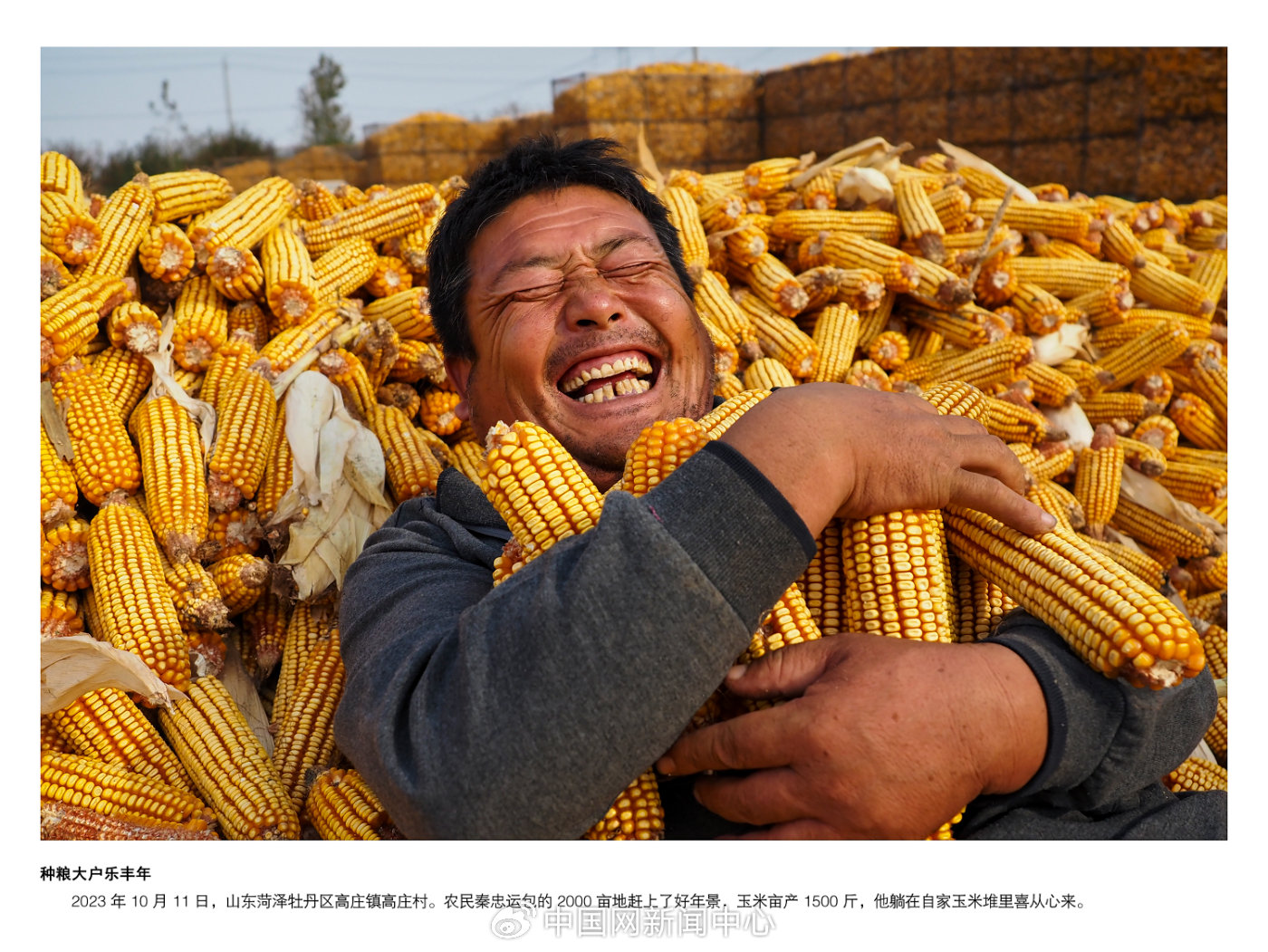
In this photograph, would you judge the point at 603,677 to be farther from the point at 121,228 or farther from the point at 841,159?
the point at 841,159

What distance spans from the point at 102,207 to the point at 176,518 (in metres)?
1.59

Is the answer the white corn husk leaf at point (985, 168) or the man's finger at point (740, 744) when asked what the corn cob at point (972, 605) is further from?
the white corn husk leaf at point (985, 168)

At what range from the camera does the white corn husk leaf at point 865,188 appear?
4.77 meters

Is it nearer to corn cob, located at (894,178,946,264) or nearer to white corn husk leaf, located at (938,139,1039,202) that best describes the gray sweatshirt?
corn cob, located at (894,178,946,264)

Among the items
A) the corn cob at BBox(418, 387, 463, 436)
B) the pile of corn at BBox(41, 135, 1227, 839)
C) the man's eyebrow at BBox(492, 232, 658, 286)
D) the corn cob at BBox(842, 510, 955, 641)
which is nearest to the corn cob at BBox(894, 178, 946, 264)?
the pile of corn at BBox(41, 135, 1227, 839)

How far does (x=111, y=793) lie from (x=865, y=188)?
4.38 m

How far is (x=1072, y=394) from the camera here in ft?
13.7

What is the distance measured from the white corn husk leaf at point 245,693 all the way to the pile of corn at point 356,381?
0.03ft

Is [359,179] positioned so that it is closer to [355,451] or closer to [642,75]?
[642,75]

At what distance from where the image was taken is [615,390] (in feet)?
7.20

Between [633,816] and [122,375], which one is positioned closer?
[633,816]

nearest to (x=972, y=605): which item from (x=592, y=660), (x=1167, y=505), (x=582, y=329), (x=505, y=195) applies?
(x=592, y=660)

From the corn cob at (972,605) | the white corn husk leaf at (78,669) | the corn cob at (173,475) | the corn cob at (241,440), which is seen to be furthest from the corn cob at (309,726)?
the corn cob at (972,605)

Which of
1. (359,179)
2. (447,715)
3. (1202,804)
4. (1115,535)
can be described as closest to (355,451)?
(447,715)
